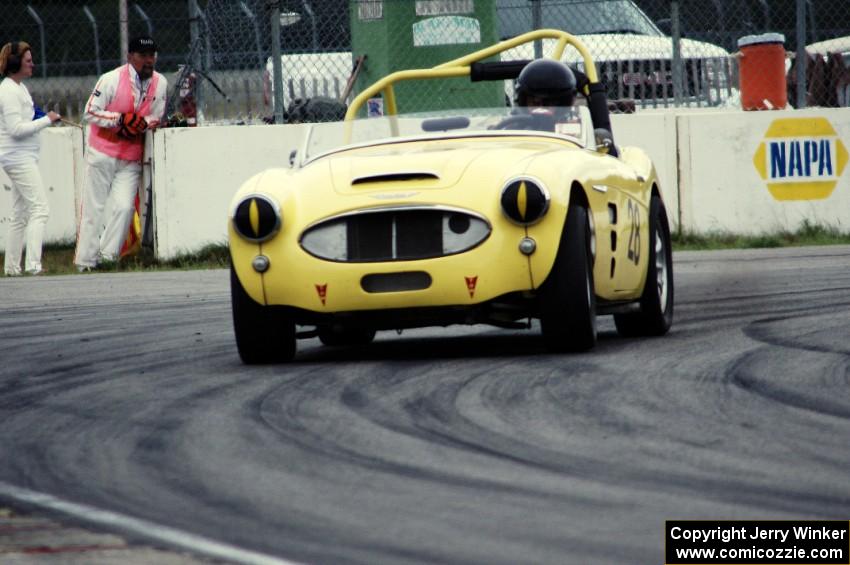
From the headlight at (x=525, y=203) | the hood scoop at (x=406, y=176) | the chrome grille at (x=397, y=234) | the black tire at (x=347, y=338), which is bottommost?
the black tire at (x=347, y=338)

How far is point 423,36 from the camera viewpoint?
14.9m

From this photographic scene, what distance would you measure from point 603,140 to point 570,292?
57.1 inches

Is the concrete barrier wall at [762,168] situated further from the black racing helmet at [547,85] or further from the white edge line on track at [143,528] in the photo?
the white edge line on track at [143,528]

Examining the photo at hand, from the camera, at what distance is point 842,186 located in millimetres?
13648

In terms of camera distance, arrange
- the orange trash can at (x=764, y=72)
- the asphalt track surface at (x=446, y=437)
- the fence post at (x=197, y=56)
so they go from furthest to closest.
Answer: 1. the orange trash can at (x=764, y=72)
2. the fence post at (x=197, y=56)
3. the asphalt track surface at (x=446, y=437)

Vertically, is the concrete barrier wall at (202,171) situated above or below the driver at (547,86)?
below

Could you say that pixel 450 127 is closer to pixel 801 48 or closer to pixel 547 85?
pixel 547 85

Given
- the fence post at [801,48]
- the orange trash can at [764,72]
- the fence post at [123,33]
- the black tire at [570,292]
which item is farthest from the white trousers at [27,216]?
the black tire at [570,292]

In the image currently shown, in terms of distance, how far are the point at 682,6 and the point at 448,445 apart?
10157mm

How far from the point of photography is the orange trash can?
554 inches

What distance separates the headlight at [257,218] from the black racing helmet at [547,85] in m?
1.73

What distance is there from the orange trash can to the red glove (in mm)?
4861

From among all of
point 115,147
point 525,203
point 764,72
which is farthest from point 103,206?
point 525,203

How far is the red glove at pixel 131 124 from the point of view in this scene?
13.3m
